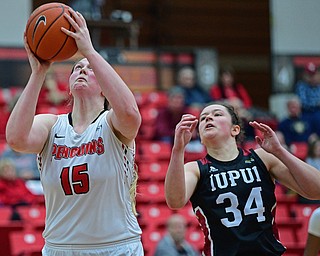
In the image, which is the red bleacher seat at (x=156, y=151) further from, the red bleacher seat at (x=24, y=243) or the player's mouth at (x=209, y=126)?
the player's mouth at (x=209, y=126)

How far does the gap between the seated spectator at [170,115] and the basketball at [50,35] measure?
612 centimetres

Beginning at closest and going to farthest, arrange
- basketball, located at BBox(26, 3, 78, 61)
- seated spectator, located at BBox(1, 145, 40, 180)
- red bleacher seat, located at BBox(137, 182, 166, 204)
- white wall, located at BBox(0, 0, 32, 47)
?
basketball, located at BBox(26, 3, 78, 61) < seated spectator, located at BBox(1, 145, 40, 180) < red bleacher seat, located at BBox(137, 182, 166, 204) < white wall, located at BBox(0, 0, 32, 47)

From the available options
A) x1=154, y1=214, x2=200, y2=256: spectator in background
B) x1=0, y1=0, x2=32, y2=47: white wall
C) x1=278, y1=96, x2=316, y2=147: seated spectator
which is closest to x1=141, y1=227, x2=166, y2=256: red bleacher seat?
x1=154, y1=214, x2=200, y2=256: spectator in background

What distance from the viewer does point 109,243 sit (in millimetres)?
3830

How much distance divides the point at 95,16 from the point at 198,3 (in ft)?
18.1

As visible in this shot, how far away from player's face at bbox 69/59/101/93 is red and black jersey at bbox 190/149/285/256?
0.91 m

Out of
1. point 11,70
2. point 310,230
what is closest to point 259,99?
point 11,70

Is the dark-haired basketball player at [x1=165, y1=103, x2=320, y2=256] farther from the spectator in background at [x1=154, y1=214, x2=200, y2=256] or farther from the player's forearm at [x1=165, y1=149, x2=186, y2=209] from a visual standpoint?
the spectator in background at [x1=154, y1=214, x2=200, y2=256]

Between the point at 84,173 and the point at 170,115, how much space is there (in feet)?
20.8

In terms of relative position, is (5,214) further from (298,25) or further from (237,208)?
(298,25)

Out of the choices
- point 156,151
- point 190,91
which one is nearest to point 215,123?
point 156,151

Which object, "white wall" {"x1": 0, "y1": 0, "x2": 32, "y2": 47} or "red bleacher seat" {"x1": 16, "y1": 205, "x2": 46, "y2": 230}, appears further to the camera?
"white wall" {"x1": 0, "y1": 0, "x2": 32, "y2": 47}

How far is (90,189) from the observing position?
3.81 meters

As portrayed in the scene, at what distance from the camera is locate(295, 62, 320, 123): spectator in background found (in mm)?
12781
